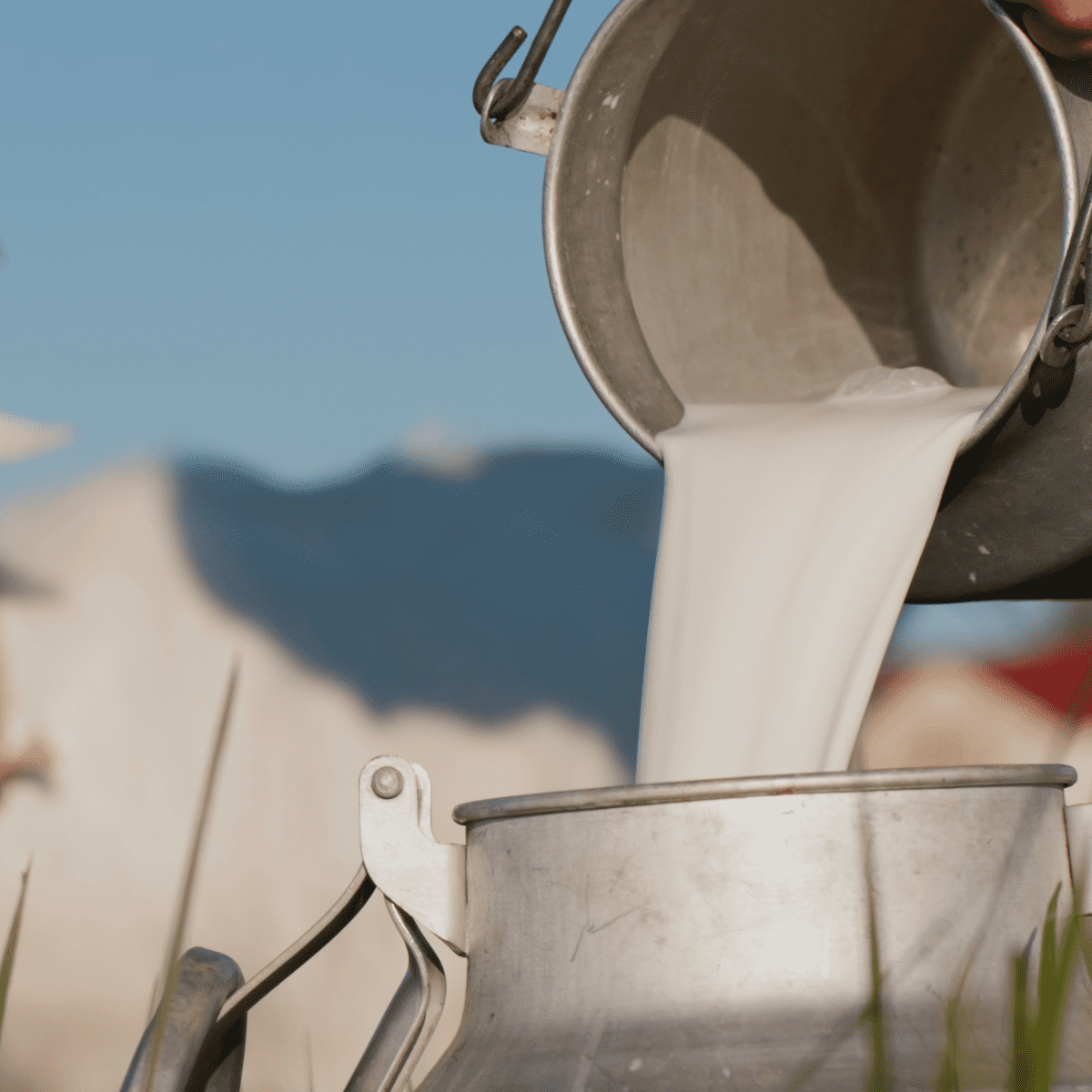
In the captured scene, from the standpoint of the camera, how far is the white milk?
96 cm

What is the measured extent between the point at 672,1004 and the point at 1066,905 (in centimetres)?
17

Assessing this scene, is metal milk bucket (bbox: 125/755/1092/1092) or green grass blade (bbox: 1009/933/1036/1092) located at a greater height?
green grass blade (bbox: 1009/933/1036/1092)

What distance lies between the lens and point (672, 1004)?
61 cm

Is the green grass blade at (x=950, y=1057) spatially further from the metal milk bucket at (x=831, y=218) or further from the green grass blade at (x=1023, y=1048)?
the metal milk bucket at (x=831, y=218)

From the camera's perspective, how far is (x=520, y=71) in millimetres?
1202

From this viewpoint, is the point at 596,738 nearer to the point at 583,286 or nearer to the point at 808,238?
the point at 808,238

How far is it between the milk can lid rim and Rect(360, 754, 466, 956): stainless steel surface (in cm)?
9

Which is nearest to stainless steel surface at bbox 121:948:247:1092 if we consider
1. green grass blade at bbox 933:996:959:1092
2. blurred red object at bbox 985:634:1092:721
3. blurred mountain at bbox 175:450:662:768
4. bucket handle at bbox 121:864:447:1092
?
bucket handle at bbox 121:864:447:1092

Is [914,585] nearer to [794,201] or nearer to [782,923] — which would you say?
[794,201]

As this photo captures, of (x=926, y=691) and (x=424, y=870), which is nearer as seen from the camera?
(x=424, y=870)

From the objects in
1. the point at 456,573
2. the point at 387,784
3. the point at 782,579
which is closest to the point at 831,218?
the point at 782,579

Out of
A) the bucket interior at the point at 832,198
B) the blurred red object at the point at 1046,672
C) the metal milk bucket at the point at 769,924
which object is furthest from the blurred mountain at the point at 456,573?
the metal milk bucket at the point at 769,924

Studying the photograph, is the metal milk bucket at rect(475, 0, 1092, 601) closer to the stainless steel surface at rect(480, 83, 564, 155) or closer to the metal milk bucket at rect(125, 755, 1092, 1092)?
the stainless steel surface at rect(480, 83, 564, 155)

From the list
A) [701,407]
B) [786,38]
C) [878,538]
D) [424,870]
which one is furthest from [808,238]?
[424,870]
